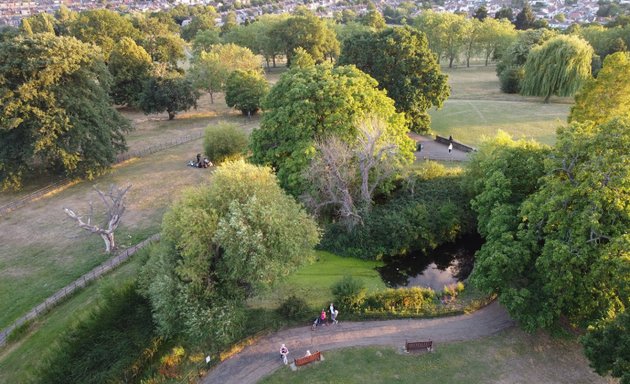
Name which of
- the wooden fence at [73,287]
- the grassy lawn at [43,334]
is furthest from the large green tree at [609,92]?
the grassy lawn at [43,334]

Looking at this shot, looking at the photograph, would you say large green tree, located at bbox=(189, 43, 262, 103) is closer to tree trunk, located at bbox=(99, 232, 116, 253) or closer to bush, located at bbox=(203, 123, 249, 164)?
bush, located at bbox=(203, 123, 249, 164)

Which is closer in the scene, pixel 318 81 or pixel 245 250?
pixel 245 250

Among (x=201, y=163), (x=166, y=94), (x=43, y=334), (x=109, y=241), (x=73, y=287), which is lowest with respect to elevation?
(x=43, y=334)

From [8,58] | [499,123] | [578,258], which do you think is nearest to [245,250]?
[578,258]

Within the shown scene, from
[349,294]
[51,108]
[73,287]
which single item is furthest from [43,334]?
[51,108]

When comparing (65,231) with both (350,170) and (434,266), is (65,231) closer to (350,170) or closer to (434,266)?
(350,170)

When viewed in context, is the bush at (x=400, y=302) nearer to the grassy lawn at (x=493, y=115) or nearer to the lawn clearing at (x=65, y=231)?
the lawn clearing at (x=65, y=231)

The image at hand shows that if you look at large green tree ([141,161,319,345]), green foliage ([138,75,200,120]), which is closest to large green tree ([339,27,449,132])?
green foliage ([138,75,200,120])

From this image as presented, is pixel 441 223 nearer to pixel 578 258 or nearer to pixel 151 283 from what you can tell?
pixel 578 258
